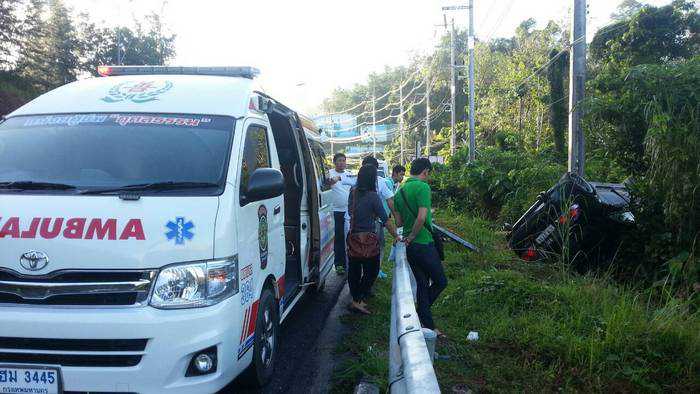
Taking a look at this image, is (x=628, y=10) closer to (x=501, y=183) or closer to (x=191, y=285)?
(x=501, y=183)

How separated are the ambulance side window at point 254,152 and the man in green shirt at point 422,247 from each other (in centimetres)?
146

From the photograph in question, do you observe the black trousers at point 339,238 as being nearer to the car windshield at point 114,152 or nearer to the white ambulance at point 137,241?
the white ambulance at point 137,241

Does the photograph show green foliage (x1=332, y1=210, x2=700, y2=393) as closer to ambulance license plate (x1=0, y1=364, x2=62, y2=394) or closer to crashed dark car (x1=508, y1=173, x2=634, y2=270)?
crashed dark car (x1=508, y1=173, x2=634, y2=270)

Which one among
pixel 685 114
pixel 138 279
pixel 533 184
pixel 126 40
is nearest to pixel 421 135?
pixel 126 40

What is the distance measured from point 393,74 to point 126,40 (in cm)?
4860

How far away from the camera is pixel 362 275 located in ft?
20.7

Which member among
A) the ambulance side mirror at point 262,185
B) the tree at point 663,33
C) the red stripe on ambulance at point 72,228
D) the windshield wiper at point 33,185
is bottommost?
the red stripe on ambulance at point 72,228

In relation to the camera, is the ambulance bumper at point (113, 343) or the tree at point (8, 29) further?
the tree at point (8, 29)

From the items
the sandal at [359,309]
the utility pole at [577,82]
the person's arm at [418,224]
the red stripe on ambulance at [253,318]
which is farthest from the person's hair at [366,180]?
the utility pole at [577,82]

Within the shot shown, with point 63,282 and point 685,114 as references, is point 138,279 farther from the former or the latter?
point 685,114

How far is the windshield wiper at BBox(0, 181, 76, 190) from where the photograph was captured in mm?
3441

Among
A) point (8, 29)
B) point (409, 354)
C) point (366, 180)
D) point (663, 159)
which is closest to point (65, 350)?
point (409, 354)

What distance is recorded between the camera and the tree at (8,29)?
2631cm

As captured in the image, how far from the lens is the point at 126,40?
30.5 metres
